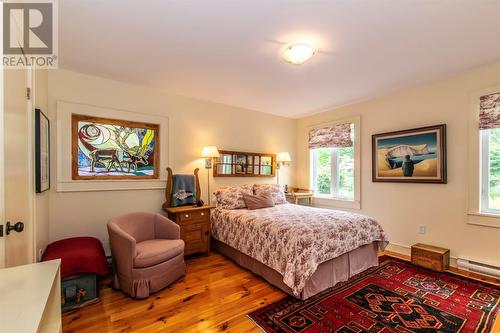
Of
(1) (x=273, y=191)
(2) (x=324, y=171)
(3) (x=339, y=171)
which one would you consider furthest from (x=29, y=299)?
(2) (x=324, y=171)

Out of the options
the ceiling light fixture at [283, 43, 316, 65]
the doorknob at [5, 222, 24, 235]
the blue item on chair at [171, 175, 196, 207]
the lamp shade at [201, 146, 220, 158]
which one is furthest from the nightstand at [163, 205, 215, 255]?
the ceiling light fixture at [283, 43, 316, 65]

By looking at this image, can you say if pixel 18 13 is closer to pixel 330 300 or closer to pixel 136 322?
pixel 136 322

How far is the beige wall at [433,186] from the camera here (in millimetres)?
2812

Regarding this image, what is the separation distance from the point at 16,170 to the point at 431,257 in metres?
4.26

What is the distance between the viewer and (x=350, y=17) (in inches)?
71.9

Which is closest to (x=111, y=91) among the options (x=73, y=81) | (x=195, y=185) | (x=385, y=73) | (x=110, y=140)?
(x=73, y=81)

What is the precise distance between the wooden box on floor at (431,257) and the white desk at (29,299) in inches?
147

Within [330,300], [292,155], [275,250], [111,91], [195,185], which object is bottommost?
[330,300]

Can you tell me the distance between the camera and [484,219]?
273 centimetres

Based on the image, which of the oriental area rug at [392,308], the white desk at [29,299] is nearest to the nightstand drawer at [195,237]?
the oriental area rug at [392,308]

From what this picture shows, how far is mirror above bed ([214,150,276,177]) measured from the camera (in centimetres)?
409

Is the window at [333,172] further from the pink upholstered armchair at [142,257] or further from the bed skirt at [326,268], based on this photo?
the pink upholstered armchair at [142,257]

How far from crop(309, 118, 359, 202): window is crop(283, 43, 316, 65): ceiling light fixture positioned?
223 cm

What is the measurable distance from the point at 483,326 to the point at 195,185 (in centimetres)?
340
